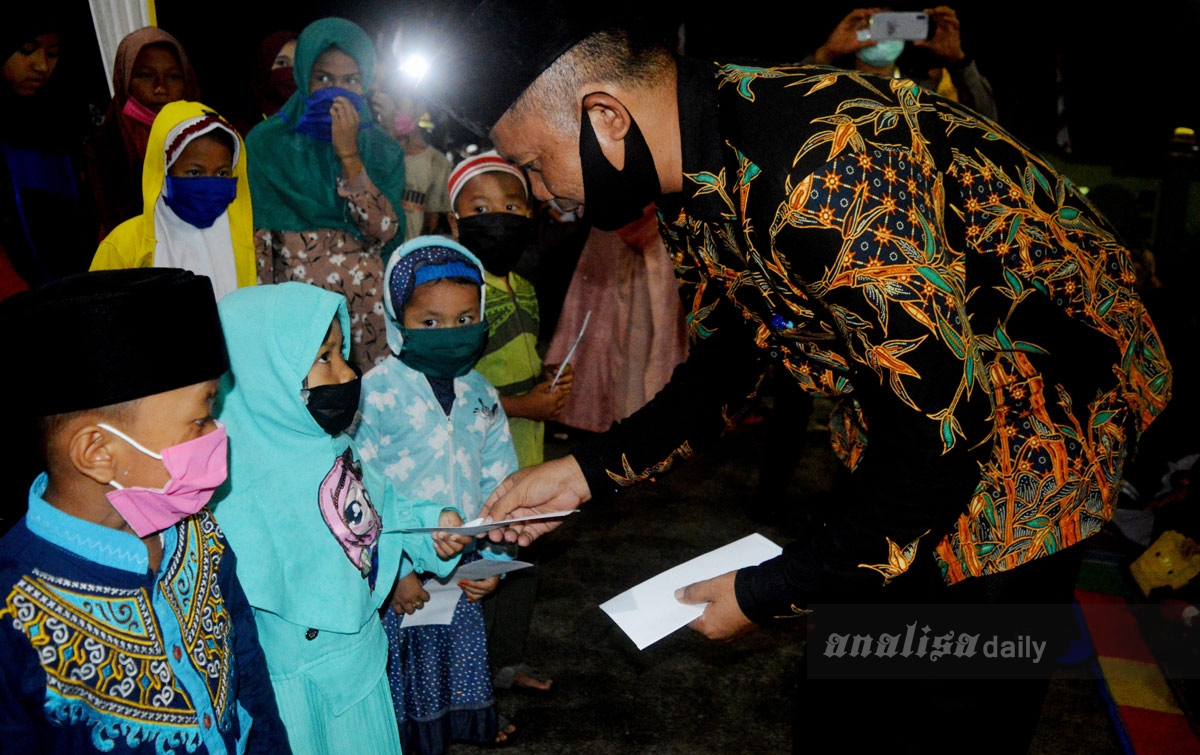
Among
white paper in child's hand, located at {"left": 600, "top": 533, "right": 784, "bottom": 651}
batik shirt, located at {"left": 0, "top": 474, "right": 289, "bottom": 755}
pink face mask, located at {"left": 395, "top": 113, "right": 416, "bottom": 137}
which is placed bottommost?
white paper in child's hand, located at {"left": 600, "top": 533, "right": 784, "bottom": 651}

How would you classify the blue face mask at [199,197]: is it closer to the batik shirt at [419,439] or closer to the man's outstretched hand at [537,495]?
the batik shirt at [419,439]

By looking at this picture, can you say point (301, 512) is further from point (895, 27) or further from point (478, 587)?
point (895, 27)

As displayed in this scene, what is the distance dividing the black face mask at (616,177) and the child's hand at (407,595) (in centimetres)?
128

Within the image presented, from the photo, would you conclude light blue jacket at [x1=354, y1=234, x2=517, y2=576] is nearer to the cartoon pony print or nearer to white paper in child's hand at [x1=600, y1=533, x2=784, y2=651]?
the cartoon pony print

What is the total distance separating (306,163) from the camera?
336 centimetres

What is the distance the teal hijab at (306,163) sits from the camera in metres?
3.28

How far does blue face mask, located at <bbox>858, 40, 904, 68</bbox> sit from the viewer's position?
13.7 ft

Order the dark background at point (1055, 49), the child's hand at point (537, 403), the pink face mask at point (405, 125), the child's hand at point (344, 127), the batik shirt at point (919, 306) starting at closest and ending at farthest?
the batik shirt at point (919, 306)
the child's hand at point (537, 403)
the child's hand at point (344, 127)
the pink face mask at point (405, 125)
the dark background at point (1055, 49)

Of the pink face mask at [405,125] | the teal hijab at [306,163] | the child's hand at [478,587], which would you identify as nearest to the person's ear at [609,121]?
the child's hand at [478,587]

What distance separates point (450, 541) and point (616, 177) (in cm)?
111

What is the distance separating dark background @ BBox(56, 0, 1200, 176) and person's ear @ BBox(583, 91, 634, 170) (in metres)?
6.57

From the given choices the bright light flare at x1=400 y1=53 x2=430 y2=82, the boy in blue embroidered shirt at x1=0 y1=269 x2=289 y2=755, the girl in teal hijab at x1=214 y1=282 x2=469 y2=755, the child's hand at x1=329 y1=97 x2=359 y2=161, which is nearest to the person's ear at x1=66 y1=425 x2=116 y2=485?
the boy in blue embroidered shirt at x1=0 y1=269 x2=289 y2=755

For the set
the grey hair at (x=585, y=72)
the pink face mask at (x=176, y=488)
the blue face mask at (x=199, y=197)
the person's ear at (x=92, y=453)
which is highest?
the grey hair at (x=585, y=72)

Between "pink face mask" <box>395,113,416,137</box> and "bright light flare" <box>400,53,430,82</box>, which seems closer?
"pink face mask" <box>395,113,416,137</box>
